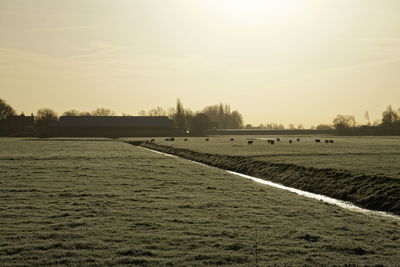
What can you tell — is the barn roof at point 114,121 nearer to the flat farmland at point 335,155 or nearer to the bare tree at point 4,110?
the bare tree at point 4,110

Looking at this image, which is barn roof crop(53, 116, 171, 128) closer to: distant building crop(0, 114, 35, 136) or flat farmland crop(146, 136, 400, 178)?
distant building crop(0, 114, 35, 136)

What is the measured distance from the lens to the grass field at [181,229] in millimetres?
12234

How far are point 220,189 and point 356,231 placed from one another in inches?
444

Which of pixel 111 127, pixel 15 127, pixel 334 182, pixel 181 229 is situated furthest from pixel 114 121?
pixel 181 229

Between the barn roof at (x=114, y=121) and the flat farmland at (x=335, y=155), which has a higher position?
the barn roof at (x=114, y=121)

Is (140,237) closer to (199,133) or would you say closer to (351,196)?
(351,196)

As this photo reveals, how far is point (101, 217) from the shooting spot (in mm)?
17156

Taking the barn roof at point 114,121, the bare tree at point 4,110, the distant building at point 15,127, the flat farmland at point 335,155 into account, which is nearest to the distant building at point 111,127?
the barn roof at point 114,121

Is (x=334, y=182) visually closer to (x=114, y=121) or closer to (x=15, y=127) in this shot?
(x=114, y=121)

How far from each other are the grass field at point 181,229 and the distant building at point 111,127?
14305 cm

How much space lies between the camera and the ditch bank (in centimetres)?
2281

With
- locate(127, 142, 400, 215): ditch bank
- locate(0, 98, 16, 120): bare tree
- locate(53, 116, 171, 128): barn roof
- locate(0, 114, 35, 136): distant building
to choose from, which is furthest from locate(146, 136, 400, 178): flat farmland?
locate(0, 98, 16, 120): bare tree

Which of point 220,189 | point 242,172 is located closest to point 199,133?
point 242,172

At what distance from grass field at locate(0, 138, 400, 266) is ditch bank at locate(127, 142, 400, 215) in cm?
317
